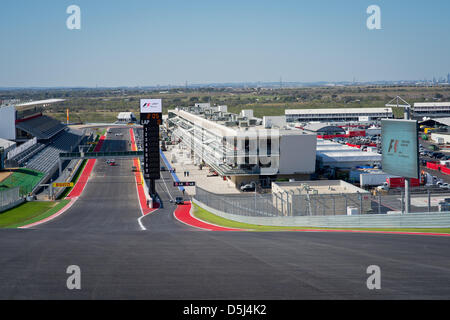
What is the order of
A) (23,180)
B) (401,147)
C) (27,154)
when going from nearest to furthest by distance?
(401,147), (23,180), (27,154)

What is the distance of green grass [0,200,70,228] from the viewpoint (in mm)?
33094

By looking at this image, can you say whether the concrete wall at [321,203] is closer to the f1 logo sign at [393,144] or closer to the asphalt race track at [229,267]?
the f1 logo sign at [393,144]

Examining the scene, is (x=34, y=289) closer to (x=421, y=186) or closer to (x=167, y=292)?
(x=167, y=292)

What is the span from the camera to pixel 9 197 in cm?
4003

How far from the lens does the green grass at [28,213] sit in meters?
33.1

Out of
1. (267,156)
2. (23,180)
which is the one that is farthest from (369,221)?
(23,180)

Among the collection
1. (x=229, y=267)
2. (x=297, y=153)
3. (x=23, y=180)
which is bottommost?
(x=23, y=180)

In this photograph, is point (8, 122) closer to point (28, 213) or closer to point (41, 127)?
point (41, 127)

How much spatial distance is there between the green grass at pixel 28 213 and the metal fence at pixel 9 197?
2.04 feet

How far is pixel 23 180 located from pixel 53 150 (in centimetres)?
2787

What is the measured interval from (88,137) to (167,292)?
105551 millimetres

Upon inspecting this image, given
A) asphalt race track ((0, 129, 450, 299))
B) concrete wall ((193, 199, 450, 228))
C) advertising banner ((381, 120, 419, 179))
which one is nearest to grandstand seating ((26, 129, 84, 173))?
concrete wall ((193, 199, 450, 228))

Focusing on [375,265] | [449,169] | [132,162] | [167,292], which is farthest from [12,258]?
[132,162]

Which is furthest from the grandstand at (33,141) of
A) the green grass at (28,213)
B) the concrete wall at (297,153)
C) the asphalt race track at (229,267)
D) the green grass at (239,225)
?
the asphalt race track at (229,267)
